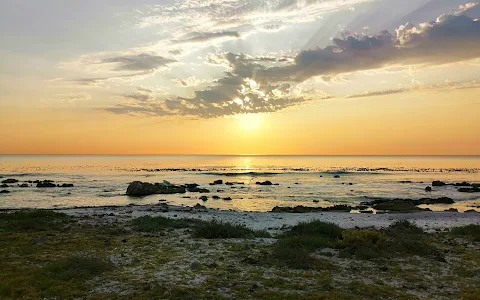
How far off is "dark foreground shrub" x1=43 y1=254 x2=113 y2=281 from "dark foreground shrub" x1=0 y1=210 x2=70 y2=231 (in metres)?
9.27

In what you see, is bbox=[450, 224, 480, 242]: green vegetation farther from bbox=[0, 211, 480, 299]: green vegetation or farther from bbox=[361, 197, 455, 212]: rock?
bbox=[361, 197, 455, 212]: rock

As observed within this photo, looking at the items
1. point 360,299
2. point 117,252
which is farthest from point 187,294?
point 117,252

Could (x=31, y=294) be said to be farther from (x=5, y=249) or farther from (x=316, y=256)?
(x=316, y=256)

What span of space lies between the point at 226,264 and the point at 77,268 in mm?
5625

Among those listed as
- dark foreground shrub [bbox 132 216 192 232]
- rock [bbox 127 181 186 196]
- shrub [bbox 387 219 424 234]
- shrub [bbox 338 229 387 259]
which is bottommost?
rock [bbox 127 181 186 196]

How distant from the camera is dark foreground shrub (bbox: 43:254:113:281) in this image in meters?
12.0

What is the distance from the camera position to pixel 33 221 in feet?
70.4

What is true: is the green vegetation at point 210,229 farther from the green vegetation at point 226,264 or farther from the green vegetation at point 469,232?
the green vegetation at point 469,232

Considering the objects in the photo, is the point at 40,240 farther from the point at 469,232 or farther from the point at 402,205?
the point at 402,205

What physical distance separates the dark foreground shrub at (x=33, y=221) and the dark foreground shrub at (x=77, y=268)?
927 centimetres

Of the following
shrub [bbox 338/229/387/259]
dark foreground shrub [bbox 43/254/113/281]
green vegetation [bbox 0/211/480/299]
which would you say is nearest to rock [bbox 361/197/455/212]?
green vegetation [bbox 0/211/480/299]

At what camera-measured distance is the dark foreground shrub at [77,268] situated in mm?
11961

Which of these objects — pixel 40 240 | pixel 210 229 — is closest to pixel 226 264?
pixel 210 229

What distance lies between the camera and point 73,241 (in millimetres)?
17734
